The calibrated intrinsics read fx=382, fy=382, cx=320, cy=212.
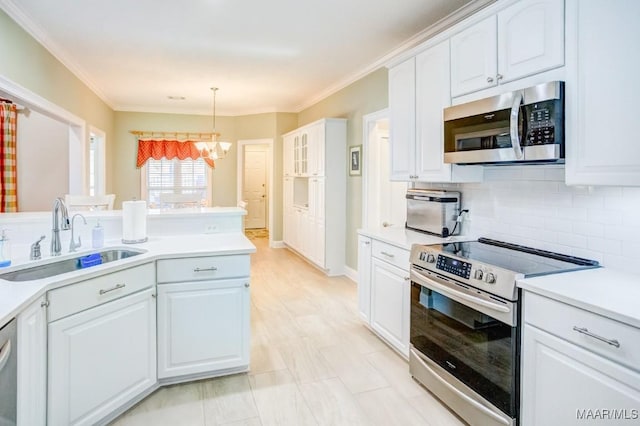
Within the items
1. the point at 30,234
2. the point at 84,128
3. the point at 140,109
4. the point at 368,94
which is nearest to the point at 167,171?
the point at 140,109

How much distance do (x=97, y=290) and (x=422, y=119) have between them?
8.00 ft

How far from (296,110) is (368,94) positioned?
9.39 ft

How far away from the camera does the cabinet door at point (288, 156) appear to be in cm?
665

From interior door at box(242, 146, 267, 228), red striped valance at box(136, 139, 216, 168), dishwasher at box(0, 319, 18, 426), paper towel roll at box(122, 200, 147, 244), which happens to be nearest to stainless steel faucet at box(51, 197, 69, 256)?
paper towel roll at box(122, 200, 147, 244)

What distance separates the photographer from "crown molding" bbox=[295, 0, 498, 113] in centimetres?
298

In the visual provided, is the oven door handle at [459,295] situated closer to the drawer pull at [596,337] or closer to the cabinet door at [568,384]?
the cabinet door at [568,384]

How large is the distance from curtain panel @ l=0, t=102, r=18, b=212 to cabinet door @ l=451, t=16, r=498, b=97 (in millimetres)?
5502

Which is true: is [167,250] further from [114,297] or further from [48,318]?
[48,318]

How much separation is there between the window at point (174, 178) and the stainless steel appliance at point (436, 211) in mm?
5218

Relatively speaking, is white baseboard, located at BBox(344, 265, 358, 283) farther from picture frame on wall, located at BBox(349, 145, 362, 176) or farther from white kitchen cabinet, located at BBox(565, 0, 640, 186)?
white kitchen cabinet, located at BBox(565, 0, 640, 186)

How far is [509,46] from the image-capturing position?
2178mm

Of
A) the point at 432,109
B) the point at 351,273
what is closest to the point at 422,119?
the point at 432,109

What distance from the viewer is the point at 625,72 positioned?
1606mm

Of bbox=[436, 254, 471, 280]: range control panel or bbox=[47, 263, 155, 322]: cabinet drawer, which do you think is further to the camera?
bbox=[436, 254, 471, 280]: range control panel
